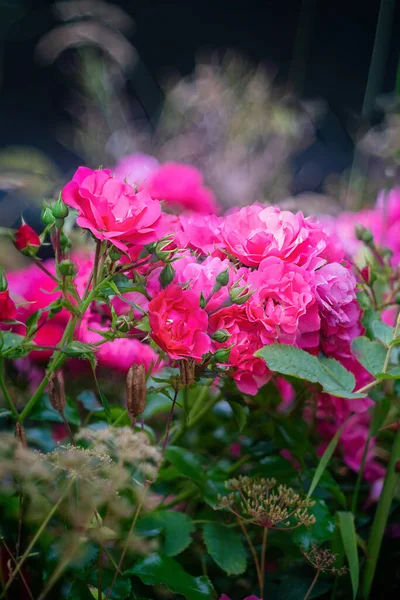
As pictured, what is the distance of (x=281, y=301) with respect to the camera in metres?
0.47

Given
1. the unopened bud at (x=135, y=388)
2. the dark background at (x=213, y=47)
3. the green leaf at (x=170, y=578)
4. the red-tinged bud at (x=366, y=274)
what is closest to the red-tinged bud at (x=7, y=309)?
the unopened bud at (x=135, y=388)

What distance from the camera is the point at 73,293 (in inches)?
17.3

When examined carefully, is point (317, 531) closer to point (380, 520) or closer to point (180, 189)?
point (380, 520)

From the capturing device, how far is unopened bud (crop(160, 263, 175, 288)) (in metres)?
0.44

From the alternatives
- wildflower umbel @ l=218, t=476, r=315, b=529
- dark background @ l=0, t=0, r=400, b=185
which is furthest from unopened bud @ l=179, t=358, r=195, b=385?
dark background @ l=0, t=0, r=400, b=185

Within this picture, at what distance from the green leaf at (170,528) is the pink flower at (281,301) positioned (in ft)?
0.62

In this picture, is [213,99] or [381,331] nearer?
[381,331]

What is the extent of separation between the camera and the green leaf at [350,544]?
1.69ft

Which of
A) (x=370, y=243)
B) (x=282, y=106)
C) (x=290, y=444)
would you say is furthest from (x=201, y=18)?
(x=290, y=444)

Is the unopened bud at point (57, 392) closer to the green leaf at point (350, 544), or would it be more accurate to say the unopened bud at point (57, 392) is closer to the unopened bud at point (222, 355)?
the unopened bud at point (222, 355)

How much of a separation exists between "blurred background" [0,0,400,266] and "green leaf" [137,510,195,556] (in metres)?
0.27

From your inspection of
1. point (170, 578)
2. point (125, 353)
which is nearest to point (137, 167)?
point (125, 353)

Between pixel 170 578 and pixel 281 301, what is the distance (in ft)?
0.73

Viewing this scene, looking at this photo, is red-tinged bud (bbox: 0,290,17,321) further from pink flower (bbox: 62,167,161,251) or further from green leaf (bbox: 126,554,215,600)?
green leaf (bbox: 126,554,215,600)
